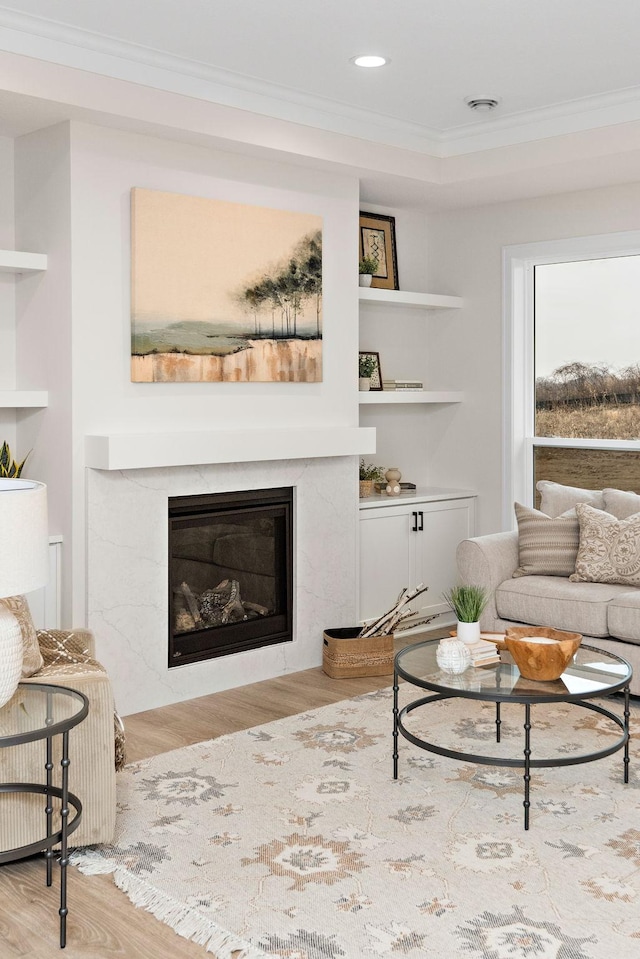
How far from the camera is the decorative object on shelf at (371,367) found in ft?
18.9

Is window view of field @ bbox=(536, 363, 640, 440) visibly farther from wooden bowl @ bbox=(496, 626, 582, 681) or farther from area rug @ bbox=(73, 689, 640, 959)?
wooden bowl @ bbox=(496, 626, 582, 681)

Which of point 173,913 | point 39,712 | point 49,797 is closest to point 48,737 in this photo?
point 39,712

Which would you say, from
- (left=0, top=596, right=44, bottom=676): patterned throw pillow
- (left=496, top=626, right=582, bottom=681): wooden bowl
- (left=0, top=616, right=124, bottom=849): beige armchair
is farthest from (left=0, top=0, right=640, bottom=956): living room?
(left=496, top=626, right=582, bottom=681): wooden bowl

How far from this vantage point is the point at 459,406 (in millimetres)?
6184

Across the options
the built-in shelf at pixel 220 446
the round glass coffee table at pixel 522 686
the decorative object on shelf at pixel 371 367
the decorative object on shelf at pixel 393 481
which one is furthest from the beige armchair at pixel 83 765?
the decorative object on shelf at pixel 371 367

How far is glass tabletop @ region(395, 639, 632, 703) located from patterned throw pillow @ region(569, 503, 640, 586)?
3.32 ft

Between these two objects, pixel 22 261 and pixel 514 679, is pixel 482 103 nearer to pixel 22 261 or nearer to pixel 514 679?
pixel 22 261

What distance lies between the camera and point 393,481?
5.80 metres

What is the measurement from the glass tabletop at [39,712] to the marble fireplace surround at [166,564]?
59.6 inches

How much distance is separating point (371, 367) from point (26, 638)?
326 cm

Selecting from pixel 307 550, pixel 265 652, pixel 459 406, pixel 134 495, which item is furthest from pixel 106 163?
pixel 459 406

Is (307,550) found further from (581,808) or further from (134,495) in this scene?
(581,808)

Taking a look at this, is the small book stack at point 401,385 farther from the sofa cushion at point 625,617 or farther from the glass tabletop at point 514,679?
the glass tabletop at point 514,679

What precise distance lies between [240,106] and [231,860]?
10.3ft
